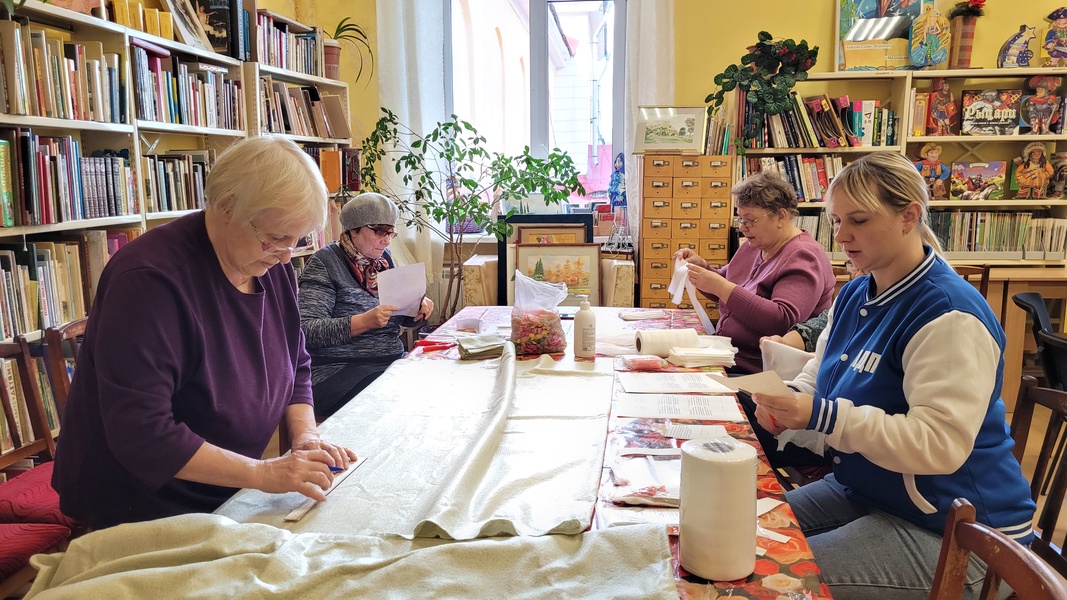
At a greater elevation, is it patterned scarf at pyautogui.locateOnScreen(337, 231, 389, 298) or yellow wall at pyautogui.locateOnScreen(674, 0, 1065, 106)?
yellow wall at pyautogui.locateOnScreen(674, 0, 1065, 106)

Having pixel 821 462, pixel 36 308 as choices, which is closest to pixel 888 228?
pixel 821 462

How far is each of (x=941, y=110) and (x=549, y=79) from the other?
247 cm

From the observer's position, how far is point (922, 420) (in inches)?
51.1

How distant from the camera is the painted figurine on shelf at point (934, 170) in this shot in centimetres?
432

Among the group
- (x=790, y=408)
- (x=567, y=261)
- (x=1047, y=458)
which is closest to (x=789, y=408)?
(x=790, y=408)

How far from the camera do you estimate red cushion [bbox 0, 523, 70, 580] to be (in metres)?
1.65

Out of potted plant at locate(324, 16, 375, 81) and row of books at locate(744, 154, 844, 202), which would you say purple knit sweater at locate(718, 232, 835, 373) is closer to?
row of books at locate(744, 154, 844, 202)

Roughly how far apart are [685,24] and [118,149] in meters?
3.29

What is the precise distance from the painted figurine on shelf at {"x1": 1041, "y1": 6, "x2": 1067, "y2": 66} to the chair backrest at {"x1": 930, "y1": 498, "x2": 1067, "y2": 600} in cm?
433

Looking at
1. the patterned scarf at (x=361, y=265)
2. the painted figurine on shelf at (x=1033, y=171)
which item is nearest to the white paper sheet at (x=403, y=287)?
the patterned scarf at (x=361, y=265)

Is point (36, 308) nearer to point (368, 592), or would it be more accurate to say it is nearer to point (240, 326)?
point (240, 326)

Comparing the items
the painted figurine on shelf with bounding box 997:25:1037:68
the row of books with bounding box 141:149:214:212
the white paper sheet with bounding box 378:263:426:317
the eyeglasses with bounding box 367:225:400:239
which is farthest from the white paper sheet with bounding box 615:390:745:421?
the painted figurine on shelf with bounding box 997:25:1037:68

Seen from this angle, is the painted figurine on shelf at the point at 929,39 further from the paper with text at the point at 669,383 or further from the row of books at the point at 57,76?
the row of books at the point at 57,76

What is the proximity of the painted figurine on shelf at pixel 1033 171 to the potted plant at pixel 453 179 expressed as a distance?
2.58 meters
